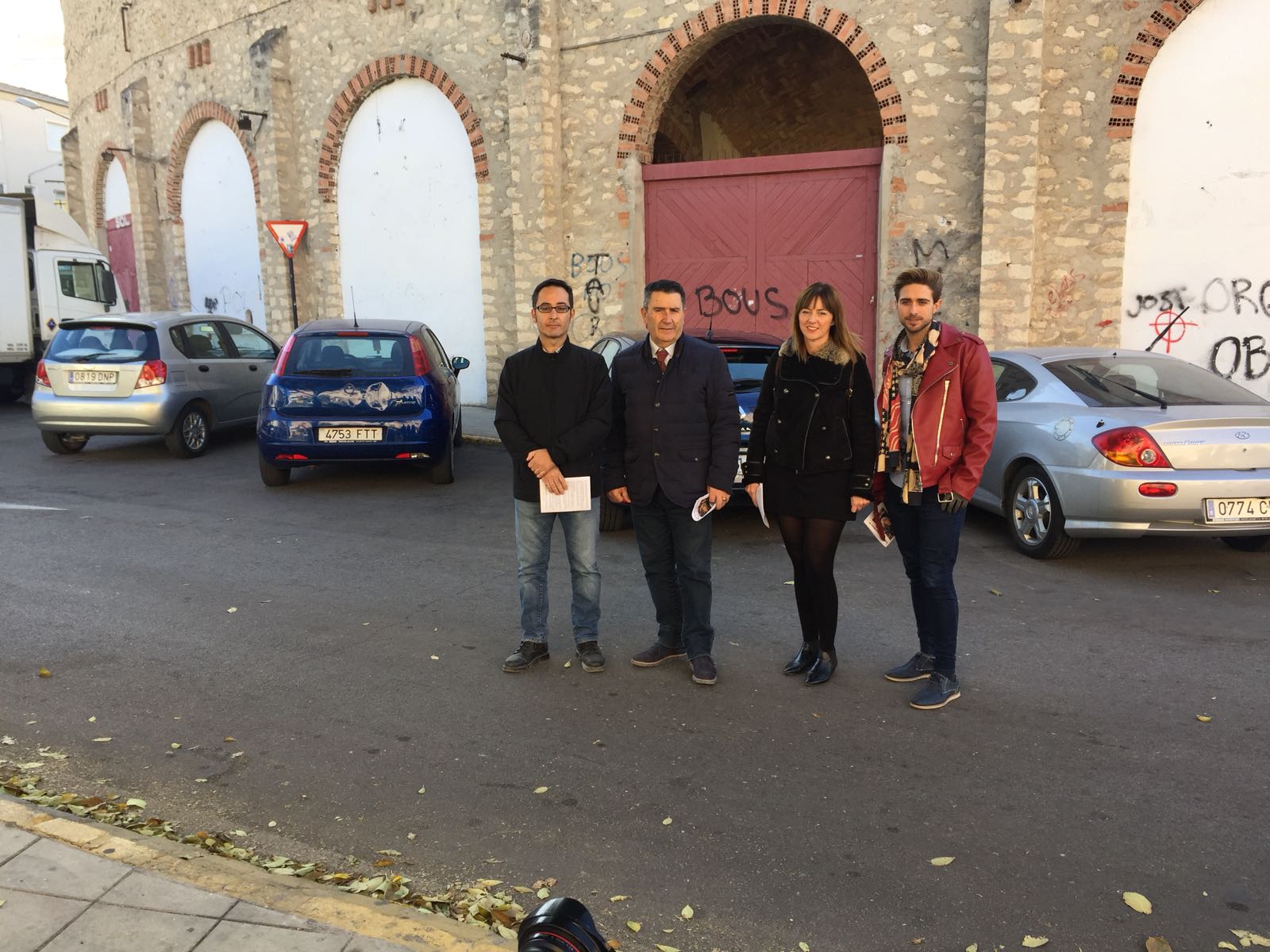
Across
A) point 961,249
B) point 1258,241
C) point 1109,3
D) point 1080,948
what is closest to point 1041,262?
point 961,249

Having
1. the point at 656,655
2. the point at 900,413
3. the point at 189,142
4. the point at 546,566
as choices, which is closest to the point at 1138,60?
the point at 900,413

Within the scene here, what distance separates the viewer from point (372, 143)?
1694 cm

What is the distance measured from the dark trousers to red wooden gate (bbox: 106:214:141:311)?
945 inches

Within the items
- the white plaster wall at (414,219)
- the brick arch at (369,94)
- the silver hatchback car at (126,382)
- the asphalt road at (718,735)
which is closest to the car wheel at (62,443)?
the silver hatchback car at (126,382)

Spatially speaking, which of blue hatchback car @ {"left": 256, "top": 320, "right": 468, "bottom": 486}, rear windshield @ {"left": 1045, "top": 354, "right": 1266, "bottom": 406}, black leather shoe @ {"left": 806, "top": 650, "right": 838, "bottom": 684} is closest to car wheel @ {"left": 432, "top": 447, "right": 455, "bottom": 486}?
blue hatchback car @ {"left": 256, "top": 320, "right": 468, "bottom": 486}

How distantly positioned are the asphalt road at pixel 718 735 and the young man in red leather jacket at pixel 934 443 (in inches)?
16.8

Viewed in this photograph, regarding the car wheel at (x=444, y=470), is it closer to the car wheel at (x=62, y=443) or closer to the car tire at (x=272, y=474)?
the car tire at (x=272, y=474)

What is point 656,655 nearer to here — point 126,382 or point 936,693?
point 936,693

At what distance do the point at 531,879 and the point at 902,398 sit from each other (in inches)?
103

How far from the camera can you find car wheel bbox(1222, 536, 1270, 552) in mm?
6793

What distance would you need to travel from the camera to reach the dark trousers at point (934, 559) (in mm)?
4211

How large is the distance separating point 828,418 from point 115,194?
26540mm

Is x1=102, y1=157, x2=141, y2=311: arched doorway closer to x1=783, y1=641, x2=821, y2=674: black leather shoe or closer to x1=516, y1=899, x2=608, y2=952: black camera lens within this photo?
x1=783, y1=641, x2=821, y2=674: black leather shoe

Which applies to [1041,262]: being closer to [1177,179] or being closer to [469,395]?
[1177,179]
